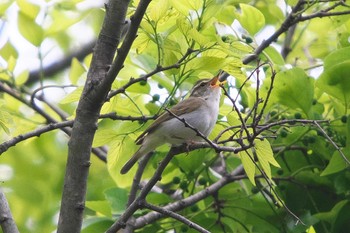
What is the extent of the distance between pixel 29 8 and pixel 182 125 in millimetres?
1298

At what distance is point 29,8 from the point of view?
4.83 meters

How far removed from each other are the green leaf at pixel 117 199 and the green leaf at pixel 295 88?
1148 mm

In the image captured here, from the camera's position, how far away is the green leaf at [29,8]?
480cm

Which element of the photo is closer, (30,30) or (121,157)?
(121,157)

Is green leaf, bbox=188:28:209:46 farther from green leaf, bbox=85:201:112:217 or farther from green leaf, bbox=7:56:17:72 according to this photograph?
green leaf, bbox=7:56:17:72

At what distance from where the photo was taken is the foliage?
137 inches

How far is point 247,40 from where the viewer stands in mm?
4488

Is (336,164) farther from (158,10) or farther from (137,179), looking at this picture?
(158,10)

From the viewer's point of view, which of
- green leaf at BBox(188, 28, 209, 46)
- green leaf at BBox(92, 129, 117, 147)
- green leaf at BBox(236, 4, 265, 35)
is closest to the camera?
green leaf at BBox(188, 28, 209, 46)

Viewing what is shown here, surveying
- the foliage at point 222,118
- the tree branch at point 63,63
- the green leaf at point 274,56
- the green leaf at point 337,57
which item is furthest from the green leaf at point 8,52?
the tree branch at point 63,63

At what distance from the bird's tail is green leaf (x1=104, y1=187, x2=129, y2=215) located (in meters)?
0.25

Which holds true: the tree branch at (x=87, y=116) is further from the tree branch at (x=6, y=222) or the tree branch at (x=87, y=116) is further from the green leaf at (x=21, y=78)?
the green leaf at (x=21, y=78)

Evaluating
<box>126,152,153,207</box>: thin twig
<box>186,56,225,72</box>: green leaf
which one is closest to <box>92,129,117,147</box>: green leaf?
<box>126,152,153,207</box>: thin twig

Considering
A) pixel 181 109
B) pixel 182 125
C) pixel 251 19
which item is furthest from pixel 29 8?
pixel 251 19
